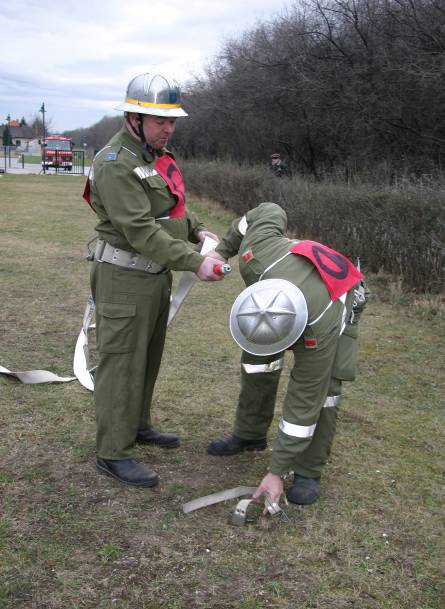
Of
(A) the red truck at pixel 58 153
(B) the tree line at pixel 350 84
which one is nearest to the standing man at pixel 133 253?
(B) the tree line at pixel 350 84

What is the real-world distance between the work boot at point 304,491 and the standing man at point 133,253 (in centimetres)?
76

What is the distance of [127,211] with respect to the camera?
2.96 meters

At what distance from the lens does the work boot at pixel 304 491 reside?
10.7ft

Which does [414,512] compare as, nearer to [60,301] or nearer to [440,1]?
[60,301]

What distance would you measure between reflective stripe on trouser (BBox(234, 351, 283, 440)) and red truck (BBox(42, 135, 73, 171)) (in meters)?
39.0

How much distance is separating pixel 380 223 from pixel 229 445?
5.80 meters

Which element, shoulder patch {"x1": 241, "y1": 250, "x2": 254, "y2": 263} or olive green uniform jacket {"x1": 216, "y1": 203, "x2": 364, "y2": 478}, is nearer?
olive green uniform jacket {"x1": 216, "y1": 203, "x2": 364, "y2": 478}

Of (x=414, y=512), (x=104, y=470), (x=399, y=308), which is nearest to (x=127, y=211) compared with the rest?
(x=104, y=470)

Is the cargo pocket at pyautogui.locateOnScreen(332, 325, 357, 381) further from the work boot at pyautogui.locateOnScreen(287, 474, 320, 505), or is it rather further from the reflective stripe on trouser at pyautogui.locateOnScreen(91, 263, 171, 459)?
the reflective stripe on trouser at pyautogui.locateOnScreen(91, 263, 171, 459)

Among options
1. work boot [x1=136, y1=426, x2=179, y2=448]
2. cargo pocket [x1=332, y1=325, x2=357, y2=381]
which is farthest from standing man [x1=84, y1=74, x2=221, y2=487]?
cargo pocket [x1=332, y1=325, x2=357, y2=381]

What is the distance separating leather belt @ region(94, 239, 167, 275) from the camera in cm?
316

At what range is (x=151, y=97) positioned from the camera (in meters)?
2.96

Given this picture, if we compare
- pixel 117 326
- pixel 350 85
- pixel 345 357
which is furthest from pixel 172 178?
pixel 350 85

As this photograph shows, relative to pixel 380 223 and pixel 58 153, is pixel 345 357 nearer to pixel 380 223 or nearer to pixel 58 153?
pixel 380 223
